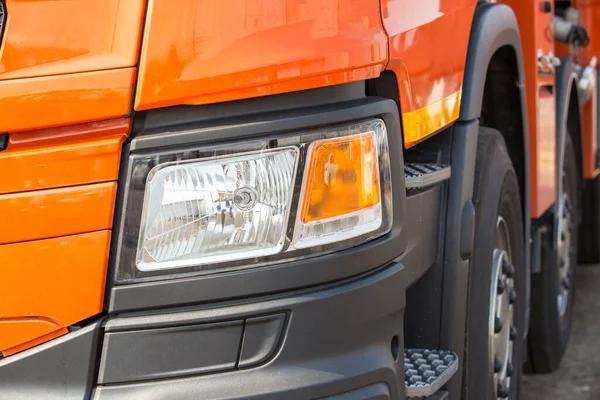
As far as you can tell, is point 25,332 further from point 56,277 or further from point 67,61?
point 67,61

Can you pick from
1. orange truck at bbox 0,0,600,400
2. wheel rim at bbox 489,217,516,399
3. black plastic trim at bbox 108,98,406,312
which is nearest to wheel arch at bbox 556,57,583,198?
wheel rim at bbox 489,217,516,399

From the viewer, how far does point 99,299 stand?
1684 millimetres

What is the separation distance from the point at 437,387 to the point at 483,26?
1048 millimetres

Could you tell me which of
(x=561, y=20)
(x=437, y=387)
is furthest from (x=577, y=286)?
(x=437, y=387)

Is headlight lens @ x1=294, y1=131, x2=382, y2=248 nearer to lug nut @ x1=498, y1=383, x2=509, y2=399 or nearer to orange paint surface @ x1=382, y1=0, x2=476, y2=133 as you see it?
orange paint surface @ x1=382, y1=0, x2=476, y2=133

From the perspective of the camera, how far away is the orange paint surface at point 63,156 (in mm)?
1651

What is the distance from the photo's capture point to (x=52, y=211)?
166 centimetres

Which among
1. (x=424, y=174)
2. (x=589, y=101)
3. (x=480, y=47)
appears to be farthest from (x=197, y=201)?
(x=589, y=101)

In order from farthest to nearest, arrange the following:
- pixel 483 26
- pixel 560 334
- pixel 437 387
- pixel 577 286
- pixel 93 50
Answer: pixel 577 286 < pixel 560 334 < pixel 483 26 < pixel 437 387 < pixel 93 50

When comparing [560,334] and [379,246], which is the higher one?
[379,246]

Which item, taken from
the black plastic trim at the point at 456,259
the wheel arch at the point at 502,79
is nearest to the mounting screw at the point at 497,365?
the black plastic trim at the point at 456,259

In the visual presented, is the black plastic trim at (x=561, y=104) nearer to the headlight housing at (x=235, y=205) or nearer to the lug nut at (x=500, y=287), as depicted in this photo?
the lug nut at (x=500, y=287)

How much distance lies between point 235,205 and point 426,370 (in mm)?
672

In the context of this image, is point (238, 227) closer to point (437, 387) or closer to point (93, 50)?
point (93, 50)
